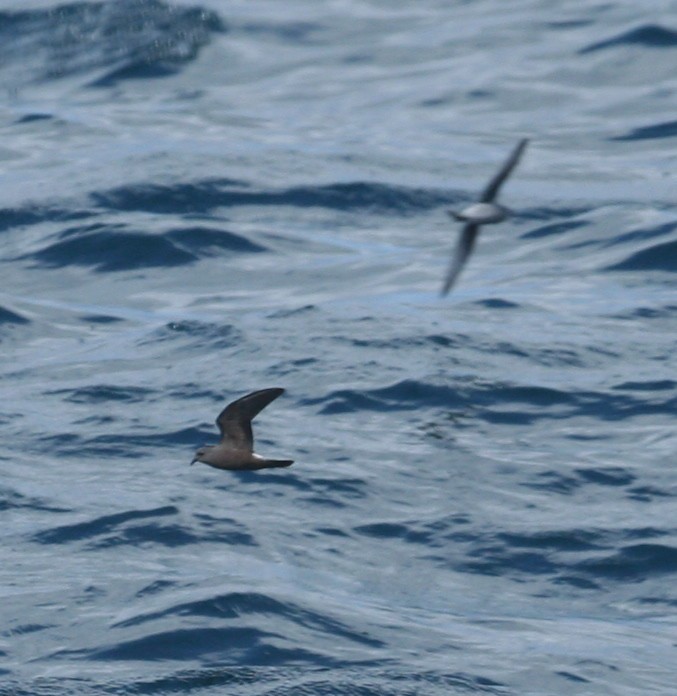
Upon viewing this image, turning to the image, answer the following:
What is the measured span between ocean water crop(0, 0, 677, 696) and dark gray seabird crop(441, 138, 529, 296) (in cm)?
242

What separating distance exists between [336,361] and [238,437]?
7026 mm

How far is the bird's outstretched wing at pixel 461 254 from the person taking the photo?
43.6 feet

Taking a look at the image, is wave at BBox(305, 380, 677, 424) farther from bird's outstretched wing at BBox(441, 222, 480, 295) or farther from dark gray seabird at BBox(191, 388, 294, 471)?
dark gray seabird at BBox(191, 388, 294, 471)

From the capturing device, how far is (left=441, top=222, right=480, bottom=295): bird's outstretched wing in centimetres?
1330

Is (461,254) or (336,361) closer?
(461,254)

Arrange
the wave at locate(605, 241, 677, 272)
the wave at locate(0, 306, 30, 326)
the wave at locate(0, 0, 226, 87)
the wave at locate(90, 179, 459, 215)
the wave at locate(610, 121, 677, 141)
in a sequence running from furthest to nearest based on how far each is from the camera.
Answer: the wave at locate(0, 0, 226, 87) → the wave at locate(610, 121, 677, 141) → the wave at locate(90, 179, 459, 215) → the wave at locate(605, 241, 677, 272) → the wave at locate(0, 306, 30, 326)

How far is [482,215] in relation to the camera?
13930mm

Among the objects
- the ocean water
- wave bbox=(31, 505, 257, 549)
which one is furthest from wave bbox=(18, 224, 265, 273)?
wave bbox=(31, 505, 257, 549)

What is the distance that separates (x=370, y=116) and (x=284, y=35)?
507 centimetres

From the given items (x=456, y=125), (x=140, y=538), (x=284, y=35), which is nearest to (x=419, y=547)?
(x=140, y=538)

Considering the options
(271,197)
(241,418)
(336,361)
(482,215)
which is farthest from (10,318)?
(241,418)

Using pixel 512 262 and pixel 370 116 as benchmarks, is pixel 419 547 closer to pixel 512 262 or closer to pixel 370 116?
pixel 512 262

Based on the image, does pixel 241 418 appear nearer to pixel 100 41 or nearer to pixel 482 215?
pixel 482 215

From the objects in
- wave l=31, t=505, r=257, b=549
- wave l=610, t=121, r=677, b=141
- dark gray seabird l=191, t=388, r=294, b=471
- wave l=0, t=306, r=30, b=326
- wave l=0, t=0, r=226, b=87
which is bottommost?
wave l=31, t=505, r=257, b=549
